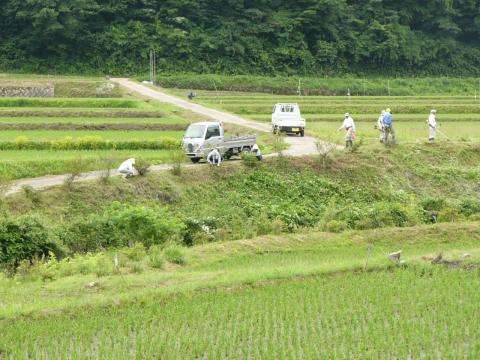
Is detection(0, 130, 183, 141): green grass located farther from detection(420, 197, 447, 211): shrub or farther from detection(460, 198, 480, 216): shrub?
detection(460, 198, 480, 216): shrub

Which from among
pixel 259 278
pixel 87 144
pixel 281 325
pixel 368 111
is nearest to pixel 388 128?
pixel 87 144

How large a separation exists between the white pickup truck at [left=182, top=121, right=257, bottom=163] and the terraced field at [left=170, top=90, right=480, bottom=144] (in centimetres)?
723

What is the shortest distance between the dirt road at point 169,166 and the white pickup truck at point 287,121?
540 millimetres

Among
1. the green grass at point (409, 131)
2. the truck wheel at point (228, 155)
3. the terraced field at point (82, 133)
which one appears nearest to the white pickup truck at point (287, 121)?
the green grass at point (409, 131)

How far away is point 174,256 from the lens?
68.4 feet

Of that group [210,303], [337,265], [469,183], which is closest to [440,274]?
[337,265]

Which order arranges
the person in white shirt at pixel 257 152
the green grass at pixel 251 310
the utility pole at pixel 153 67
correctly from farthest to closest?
the utility pole at pixel 153 67
the person in white shirt at pixel 257 152
the green grass at pixel 251 310

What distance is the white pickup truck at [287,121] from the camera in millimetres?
38719

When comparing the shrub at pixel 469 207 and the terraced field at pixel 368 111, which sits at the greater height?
the terraced field at pixel 368 111

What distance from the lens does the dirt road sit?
26219mm

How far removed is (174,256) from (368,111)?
3355cm

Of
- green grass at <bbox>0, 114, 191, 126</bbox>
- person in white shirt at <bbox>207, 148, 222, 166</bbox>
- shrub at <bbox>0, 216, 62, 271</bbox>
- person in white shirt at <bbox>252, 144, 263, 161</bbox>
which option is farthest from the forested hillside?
shrub at <bbox>0, 216, 62, 271</bbox>

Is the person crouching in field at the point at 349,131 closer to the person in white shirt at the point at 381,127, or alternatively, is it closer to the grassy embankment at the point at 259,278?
the person in white shirt at the point at 381,127


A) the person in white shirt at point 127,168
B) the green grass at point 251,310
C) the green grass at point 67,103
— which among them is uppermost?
the green grass at point 67,103
